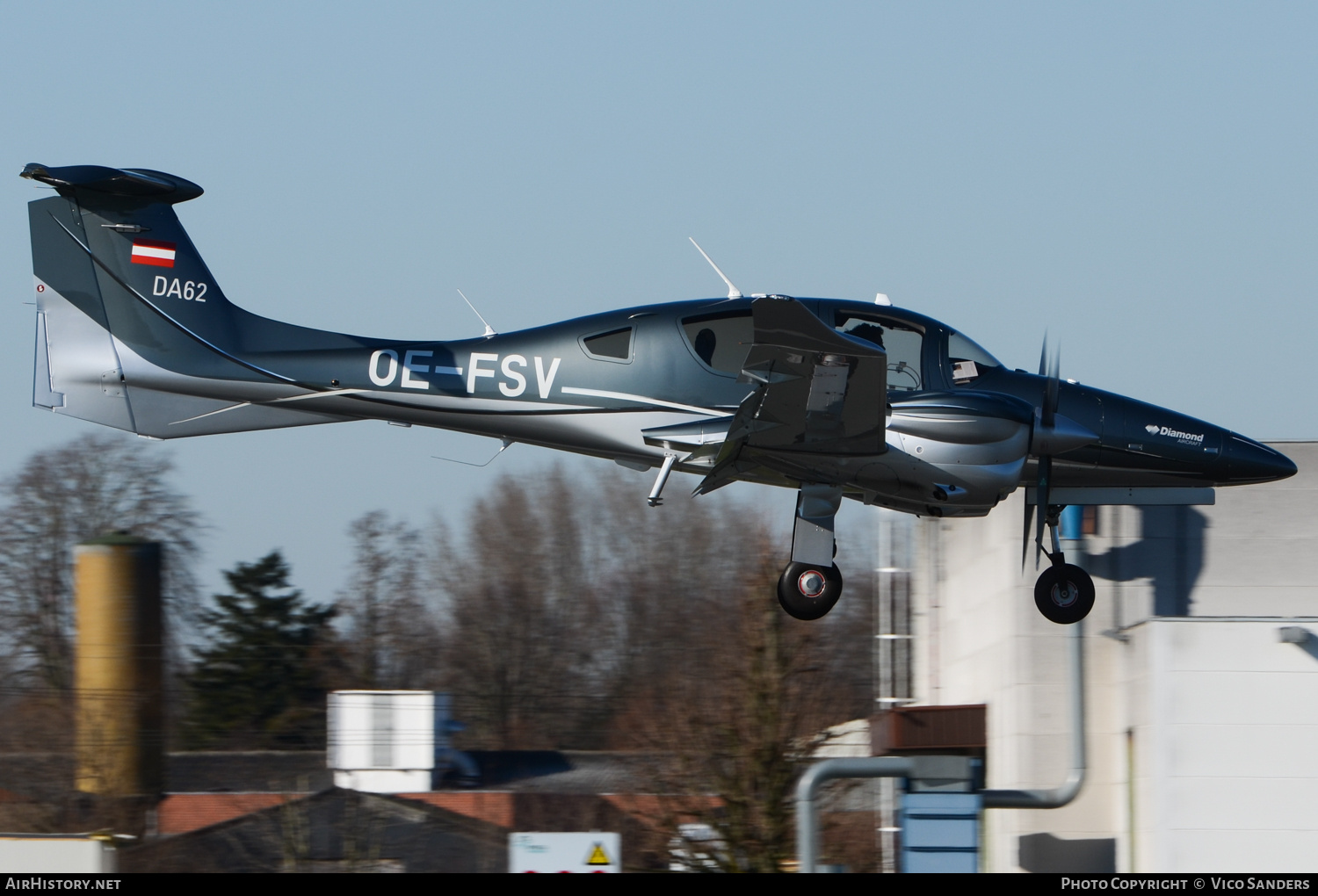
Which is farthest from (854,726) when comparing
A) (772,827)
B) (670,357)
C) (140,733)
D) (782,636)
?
(670,357)

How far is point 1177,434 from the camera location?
13.6 meters

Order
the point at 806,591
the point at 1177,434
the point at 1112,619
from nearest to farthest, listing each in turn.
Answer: the point at 806,591, the point at 1177,434, the point at 1112,619

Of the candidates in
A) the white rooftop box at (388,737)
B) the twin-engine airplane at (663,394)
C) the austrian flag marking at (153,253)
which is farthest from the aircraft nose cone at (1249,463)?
the austrian flag marking at (153,253)

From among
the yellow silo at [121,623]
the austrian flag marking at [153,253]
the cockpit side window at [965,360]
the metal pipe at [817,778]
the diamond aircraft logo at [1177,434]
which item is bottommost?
the metal pipe at [817,778]

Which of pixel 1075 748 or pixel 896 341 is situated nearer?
pixel 896 341

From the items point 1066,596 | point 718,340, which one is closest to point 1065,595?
point 1066,596

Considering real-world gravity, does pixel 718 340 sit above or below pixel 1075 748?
above

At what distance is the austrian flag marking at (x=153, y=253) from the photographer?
14594mm

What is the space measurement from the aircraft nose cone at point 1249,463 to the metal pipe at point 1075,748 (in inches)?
189

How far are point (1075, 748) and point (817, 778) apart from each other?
15.5 ft

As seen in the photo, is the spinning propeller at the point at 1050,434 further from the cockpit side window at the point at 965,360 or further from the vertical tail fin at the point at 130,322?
the vertical tail fin at the point at 130,322

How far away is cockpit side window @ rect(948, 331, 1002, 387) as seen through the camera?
13.2 m

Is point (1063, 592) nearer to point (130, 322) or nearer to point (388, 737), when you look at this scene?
point (130, 322)

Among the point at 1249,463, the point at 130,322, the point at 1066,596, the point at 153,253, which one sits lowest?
the point at 1066,596
